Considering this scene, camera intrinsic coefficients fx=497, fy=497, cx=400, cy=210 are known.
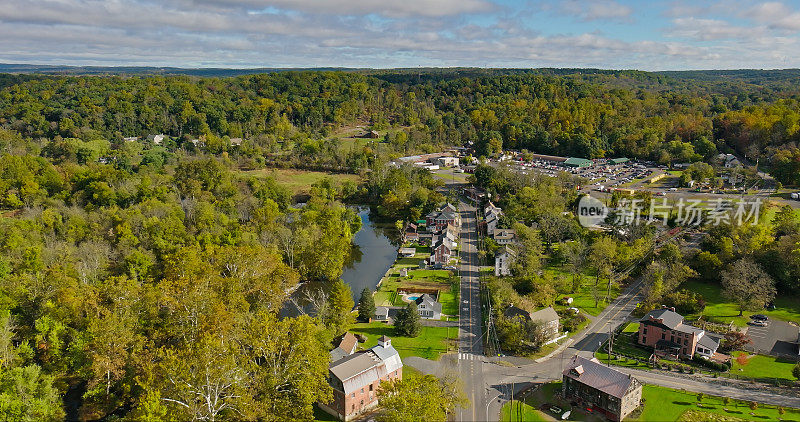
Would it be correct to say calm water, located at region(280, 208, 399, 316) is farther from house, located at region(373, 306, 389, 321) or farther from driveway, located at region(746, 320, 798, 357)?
driveway, located at region(746, 320, 798, 357)

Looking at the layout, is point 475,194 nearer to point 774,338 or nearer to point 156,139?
point 774,338

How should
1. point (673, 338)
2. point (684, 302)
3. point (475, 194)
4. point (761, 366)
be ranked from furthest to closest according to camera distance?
point (475, 194), point (684, 302), point (673, 338), point (761, 366)

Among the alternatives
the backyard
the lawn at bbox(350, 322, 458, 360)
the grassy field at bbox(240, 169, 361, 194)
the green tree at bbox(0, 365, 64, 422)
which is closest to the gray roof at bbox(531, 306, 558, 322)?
the lawn at bbox(350, 322, 458, 360)

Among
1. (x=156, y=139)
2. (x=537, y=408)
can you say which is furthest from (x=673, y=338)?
(x=156, y=139)

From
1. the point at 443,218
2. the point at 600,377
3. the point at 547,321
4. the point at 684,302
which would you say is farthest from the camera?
the point at 443,218

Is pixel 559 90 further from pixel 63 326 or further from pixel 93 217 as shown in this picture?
pixel 63 326

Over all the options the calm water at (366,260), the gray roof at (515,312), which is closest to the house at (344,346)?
the calm water at (366,260)

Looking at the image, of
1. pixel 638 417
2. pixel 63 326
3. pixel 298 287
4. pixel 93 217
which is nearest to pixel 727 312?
pixel 638 417

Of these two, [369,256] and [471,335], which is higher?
[471,335]
